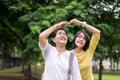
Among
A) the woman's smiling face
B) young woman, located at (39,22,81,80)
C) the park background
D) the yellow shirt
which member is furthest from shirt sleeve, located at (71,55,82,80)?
the park background

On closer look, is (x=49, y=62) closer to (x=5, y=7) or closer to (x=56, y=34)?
(x=56, y=34)

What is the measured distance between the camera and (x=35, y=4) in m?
16.9

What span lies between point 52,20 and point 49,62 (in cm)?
1036

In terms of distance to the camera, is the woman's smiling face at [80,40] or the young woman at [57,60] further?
the woman's smiling face at [80,40]

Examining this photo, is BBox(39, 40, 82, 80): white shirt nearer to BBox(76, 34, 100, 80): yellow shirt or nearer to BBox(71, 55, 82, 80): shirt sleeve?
BBox(71, 55, 82, 80): shirt sleeve

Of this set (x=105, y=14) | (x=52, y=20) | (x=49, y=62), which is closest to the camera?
(x=49, y=62)

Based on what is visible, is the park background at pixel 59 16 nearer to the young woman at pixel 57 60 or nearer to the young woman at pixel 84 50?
the young woman at pixel 84 50

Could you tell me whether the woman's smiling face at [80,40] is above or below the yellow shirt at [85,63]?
above

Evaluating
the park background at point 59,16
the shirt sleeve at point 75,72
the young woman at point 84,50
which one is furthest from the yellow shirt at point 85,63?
the park background at point 59,16

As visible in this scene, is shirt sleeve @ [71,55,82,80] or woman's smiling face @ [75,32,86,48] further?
woman's smiling face @ [75,32,86,48]

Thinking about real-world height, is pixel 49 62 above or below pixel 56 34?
below

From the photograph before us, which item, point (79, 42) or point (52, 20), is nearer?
point (79, 42)

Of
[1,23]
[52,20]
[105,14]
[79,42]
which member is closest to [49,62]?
[79,42]

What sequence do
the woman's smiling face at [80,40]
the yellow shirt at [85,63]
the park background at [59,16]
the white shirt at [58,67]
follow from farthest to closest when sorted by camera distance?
the park background at [59,16], the woman's smiling face at [80,40], the yellow shirt at [85,63], the white shirt at [58,67]
